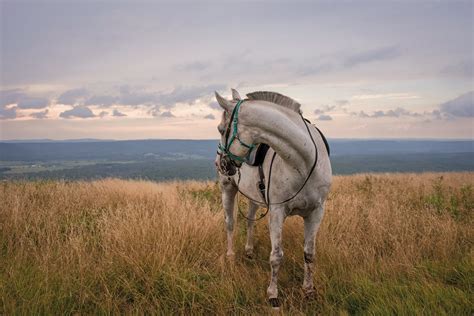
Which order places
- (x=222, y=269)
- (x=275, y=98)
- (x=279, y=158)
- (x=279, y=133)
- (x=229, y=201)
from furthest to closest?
(x=229, y=201)
(x=222, y=269)
(x=279, y=158)
(x=275, y=98)
(x=279, y=133)

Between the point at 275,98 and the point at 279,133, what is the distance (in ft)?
1.66

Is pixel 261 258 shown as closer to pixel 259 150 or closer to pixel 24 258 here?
pixel 259 150

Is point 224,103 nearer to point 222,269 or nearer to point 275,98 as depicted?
point 275,98

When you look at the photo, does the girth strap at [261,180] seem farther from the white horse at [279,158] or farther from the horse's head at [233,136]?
the horse's head at [233,136]

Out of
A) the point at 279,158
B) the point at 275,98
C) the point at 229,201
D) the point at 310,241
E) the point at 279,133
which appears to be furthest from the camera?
the point at 229,201

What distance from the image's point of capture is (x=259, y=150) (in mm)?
4059

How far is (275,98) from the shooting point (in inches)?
145

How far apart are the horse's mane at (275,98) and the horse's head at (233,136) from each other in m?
0.23

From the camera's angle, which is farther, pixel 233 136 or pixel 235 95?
pixel 235 95

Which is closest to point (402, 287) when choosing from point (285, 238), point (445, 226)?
point (285, 238)

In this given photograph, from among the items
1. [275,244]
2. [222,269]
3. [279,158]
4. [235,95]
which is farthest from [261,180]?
[222,269]

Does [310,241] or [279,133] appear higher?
[279,133]

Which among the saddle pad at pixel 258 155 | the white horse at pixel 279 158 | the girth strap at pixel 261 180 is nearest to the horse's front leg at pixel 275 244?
the white horse at pixel 279 158

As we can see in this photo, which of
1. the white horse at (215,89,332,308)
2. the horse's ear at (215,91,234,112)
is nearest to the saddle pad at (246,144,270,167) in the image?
the white horse at (215,89,332,308)
